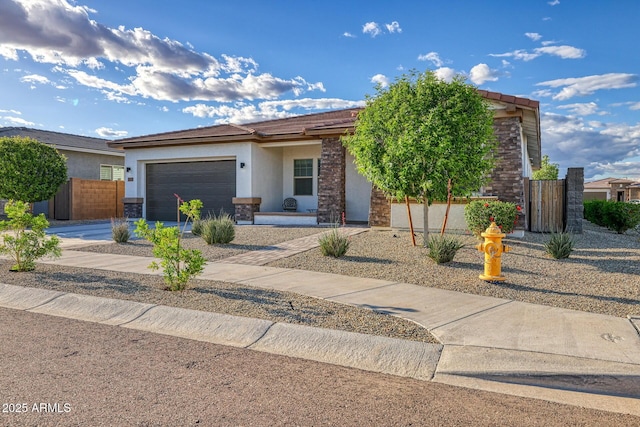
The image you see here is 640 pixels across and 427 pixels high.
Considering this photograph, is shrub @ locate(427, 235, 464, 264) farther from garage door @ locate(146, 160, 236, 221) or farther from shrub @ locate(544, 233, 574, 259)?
garage door @ locate(146, 160, 236, 221)

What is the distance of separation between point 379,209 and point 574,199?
6.11 metres

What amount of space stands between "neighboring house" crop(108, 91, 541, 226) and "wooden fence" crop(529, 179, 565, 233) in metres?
1.37

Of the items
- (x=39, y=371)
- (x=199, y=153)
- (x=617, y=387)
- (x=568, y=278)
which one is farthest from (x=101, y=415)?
A: (x=199, y=153)

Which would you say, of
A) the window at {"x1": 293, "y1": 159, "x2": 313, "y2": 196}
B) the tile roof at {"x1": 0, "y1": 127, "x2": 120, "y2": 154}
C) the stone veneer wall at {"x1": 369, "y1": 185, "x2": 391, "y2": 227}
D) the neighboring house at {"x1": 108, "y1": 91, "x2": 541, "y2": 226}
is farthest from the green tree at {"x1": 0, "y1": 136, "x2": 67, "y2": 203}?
the stone veneer wall at {"x1": 369, "y1": 185, "x2": 391, "y2": 227}

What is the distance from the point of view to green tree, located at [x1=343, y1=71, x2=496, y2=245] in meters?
9.88

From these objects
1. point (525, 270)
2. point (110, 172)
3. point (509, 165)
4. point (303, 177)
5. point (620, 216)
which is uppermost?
point (110, 172)

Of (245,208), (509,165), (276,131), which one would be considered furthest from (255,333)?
(276,131)

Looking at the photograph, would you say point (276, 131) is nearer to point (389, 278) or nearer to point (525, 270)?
point (389, 278)

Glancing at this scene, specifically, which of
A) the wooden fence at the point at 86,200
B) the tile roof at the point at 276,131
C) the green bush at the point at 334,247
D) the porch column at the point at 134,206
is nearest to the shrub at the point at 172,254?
the green bush at the point at 334,247

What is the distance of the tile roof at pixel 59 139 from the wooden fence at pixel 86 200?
3.31 m

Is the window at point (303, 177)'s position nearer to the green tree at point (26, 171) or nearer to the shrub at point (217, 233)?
the shrub at point (217, 233)

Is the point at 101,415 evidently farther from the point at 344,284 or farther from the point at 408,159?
the point at 408,159

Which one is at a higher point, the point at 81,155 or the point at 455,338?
the point at 81,155

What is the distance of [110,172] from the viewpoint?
28.3 m
